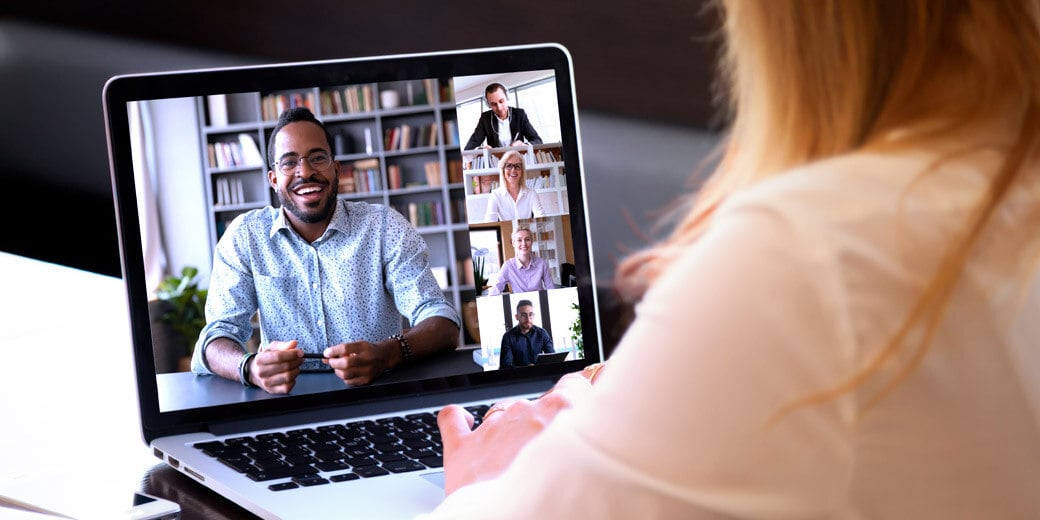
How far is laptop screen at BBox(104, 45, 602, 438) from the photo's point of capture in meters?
0.92

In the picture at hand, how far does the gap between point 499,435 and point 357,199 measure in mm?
381

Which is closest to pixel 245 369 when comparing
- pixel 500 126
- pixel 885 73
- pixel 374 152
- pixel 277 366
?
pixel 277 366

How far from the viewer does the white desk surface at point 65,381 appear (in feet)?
2.96

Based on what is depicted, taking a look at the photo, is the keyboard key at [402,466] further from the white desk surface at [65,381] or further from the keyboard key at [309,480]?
the white desk surface at [65,381]

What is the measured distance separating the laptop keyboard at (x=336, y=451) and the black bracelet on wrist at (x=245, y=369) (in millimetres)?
58

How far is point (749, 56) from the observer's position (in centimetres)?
42

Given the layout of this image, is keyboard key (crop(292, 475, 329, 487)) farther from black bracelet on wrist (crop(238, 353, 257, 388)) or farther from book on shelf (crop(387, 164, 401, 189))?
book on shelf (crop(387, 164, 401, 189))

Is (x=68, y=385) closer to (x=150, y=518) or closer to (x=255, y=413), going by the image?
(x=255, y=413)

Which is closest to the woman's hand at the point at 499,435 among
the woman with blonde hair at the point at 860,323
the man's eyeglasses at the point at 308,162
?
the woman with blonde hair at the point at 860,323

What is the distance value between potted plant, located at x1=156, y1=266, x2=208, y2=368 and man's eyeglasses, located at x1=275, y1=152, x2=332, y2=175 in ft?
0.44

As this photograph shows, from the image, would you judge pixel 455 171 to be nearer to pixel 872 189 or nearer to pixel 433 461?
pixel 433 461

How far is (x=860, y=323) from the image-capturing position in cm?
32

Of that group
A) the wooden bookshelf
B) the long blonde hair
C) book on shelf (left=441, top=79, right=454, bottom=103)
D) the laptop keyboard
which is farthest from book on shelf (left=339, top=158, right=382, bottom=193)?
the long blonde hair

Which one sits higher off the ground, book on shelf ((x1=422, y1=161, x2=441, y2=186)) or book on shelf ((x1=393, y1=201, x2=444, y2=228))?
book on shelf ((x1=422, y1=161, x2=441, y2=186))
